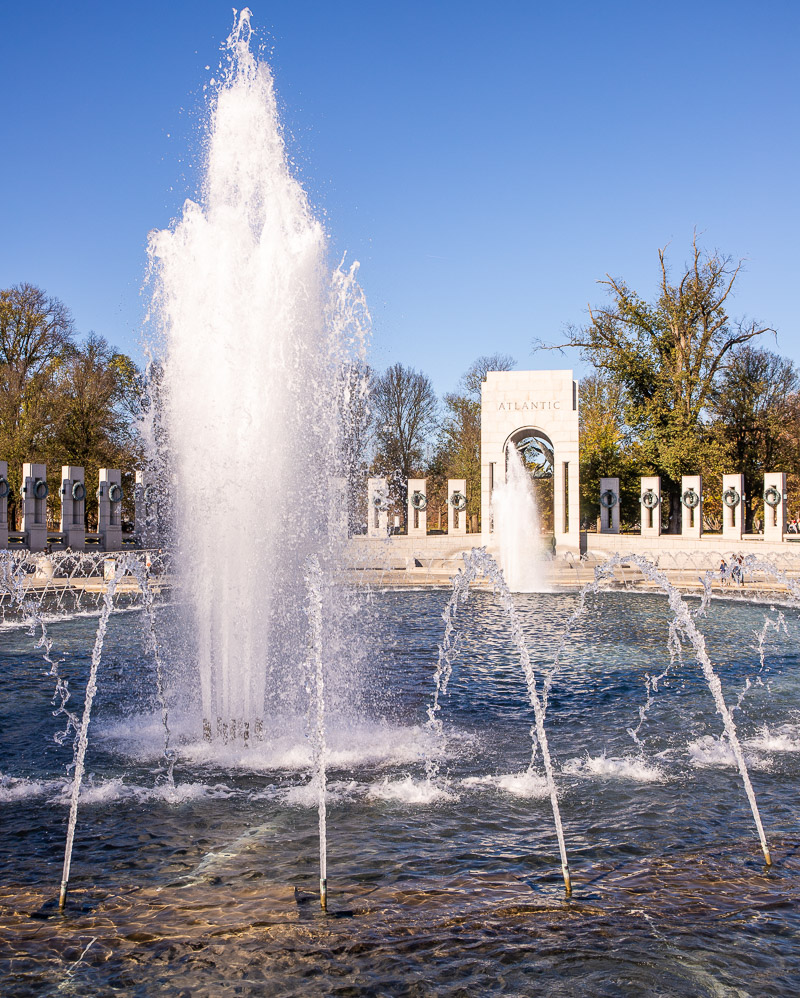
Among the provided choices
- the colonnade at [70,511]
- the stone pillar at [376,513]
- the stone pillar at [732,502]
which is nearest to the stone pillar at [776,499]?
the stone pillar at [732,502]

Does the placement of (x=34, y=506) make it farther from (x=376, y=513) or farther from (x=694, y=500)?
(x=694, y=500)

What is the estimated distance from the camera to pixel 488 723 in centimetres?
769

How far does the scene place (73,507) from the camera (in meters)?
29.5

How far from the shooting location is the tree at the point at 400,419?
4834cm

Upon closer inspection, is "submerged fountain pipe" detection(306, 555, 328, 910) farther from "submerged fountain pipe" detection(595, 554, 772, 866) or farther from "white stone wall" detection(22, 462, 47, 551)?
"white stone wall" detection(22, 462, 47, 551)

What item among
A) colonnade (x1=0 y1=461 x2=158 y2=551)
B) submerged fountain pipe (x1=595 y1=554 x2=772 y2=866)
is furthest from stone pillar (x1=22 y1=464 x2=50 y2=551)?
submerged fountain pipe (x1=595 y1=554 x2=772 y2=866)

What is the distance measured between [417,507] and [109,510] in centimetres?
1144

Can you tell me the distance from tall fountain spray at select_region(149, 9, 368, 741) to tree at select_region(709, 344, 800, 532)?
31.5 m

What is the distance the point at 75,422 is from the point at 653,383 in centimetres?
2552

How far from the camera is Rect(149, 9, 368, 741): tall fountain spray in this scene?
7.17 m

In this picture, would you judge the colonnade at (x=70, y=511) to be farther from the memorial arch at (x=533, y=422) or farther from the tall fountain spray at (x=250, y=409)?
the tall fountain spray at (x=250, y=409)

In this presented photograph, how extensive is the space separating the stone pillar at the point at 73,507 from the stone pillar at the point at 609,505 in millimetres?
Result: 19265

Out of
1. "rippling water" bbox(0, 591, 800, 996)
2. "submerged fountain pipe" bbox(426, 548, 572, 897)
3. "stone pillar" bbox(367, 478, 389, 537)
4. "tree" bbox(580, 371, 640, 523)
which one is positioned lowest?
"rippling water" bbox(0, 591, 800, 996)

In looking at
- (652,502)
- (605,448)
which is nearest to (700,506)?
(652,502)
